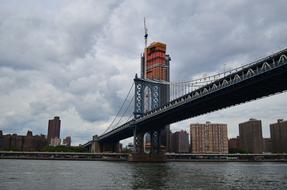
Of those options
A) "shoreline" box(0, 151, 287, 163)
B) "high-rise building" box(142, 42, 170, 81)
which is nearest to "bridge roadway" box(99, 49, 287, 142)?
"shoreline" box(0, 151, 287, 163)

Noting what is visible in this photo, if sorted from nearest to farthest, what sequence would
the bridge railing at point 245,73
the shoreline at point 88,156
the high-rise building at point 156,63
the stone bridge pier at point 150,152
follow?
the bridge railing at point 245,73 → the stone bridge pier at point 150,152 → the shoreline at point 88,156 → the high-rise building at point 156,63

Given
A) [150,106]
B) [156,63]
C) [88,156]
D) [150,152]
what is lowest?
[88,156]

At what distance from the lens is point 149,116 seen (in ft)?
318

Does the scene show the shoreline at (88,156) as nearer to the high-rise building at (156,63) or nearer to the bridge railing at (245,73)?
the high-rise building at (156,63)

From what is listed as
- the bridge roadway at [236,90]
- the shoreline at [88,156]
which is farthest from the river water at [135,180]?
the shoreline at [88,156]

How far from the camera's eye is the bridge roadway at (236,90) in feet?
169

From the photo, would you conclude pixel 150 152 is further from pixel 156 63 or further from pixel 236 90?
pixel 156 63

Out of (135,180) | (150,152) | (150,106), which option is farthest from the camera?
(150,106)

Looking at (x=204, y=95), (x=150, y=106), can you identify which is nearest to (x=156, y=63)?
(x=150, y=106)

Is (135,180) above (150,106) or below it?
below

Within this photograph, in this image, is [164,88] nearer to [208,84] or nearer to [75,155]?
[208,84]

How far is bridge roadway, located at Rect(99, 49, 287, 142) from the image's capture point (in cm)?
5147

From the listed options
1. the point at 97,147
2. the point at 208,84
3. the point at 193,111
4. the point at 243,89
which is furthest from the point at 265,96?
the point at 97,147

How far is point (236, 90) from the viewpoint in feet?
199
